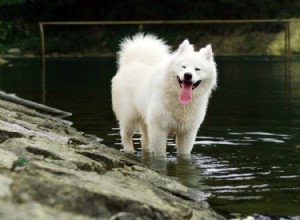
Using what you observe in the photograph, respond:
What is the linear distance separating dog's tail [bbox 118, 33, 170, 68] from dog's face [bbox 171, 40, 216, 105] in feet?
4.20

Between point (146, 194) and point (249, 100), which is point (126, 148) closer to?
point (146, 194)

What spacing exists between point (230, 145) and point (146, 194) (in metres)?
4.90

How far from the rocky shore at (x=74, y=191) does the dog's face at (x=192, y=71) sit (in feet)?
6.34

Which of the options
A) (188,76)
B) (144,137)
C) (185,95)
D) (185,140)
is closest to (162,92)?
(185,95)

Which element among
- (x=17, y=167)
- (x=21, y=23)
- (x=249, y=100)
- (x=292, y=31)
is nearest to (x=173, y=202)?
(x=17, y=167)

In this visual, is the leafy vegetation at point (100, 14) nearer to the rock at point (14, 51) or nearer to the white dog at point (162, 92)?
the rock at point (14, 51)

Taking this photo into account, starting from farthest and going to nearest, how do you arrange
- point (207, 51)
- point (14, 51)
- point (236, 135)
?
point (14, 51), point (236, 135), point (207, 51)

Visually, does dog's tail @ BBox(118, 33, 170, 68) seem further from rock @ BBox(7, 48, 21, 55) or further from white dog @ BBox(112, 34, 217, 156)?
rock @ BBox(7, 48, 21, 55)

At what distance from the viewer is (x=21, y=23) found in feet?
156

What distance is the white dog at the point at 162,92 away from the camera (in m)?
8.02

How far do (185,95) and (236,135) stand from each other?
2.72 meters

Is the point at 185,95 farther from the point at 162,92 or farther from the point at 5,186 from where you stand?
the point at 5,186

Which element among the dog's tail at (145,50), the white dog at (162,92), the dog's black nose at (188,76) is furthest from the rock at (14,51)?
the dog's black nose at (188,76)

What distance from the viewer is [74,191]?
4074mm
